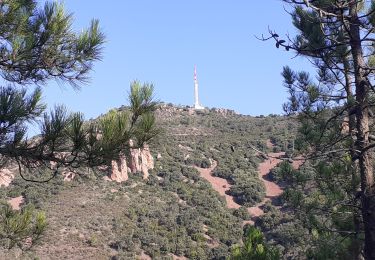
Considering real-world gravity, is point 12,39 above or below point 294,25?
below

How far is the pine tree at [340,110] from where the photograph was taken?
143 inches

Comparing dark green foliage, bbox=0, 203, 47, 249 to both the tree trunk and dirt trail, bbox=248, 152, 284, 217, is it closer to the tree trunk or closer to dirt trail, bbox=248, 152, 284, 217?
the tree trunk

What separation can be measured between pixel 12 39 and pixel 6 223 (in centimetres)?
173

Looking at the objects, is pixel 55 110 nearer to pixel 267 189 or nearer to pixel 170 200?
pixel 170 200

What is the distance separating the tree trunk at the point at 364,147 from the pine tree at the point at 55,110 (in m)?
1.73

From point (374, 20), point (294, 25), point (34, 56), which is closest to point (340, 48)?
point (294, 25)

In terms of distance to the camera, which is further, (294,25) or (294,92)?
(294,92)

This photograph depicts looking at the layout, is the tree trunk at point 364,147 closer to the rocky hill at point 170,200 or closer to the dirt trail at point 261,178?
the rocky hill at point 170,200

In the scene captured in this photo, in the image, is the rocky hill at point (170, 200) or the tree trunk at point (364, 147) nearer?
the tree trunk at point (364, 147)

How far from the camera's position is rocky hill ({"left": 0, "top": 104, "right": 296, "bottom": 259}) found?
2855 cm

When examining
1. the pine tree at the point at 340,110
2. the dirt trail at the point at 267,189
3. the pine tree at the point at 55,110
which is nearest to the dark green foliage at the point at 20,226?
the pine tree at the point at 55,110

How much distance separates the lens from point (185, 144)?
46.2 metres

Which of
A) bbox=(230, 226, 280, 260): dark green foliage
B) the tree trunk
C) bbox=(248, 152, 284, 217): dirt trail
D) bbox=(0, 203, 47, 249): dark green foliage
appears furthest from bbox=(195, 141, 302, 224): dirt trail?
the tree trunk

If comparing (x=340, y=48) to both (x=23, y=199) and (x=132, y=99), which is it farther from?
(x=23, y=199)
